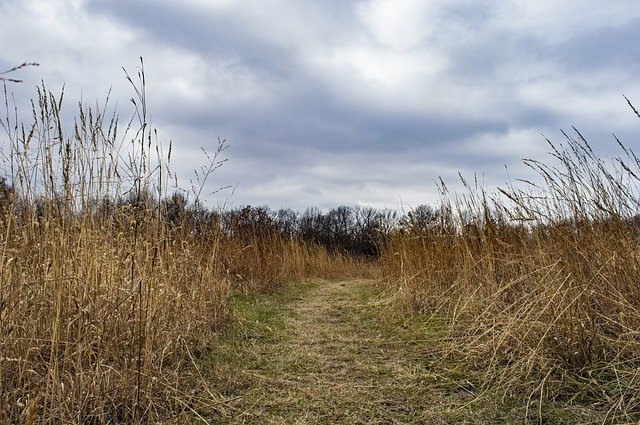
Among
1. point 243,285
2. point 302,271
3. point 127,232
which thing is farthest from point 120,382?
point 302,271

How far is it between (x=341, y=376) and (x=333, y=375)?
2.0 inches

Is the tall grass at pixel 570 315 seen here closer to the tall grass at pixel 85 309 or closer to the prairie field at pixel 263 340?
the prairie field at pixel 263 340

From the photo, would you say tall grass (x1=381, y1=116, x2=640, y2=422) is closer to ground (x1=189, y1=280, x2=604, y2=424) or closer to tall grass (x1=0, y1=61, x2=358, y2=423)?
ground (x1=189, y1=280, x2=604, y2=424)

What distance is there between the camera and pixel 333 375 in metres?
3.02

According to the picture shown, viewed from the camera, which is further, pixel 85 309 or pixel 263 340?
pixel 263 340

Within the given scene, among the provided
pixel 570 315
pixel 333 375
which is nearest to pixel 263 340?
pixel 333 375

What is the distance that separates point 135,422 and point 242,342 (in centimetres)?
175

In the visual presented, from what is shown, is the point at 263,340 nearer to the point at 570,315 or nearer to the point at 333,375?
the point at 333,375

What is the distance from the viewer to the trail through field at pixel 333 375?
240 centimetres

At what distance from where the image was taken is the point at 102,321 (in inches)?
86.5

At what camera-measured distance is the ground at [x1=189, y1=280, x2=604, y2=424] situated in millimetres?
2357

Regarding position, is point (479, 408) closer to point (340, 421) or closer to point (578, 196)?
point (340, 421)

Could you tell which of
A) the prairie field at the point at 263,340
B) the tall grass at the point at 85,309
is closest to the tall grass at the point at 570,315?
the prairie field at the point at 263,340

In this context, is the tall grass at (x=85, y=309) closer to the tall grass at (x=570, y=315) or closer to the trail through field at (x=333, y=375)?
the trail through field at (x=333, y=375)
